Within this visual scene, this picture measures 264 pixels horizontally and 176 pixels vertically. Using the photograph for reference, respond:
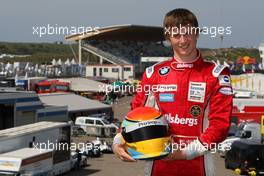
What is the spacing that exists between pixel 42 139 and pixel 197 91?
572 inches

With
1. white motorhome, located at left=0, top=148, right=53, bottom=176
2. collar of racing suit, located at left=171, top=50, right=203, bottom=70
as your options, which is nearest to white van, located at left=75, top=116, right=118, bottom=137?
white motorhome, located at left=0, top=148, right=53, bottom=176

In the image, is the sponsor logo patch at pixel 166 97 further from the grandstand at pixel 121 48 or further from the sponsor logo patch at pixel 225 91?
the grandstand at pixel 121 48

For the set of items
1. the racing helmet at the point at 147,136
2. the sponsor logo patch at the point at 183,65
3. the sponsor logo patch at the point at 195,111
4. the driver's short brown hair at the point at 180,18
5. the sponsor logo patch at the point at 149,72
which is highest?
the driver's short brown hair at the point at 180,18

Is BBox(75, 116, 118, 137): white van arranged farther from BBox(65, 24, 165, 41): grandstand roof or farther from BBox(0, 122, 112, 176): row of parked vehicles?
BBox(65, 24, 165, 41): grandstand roof

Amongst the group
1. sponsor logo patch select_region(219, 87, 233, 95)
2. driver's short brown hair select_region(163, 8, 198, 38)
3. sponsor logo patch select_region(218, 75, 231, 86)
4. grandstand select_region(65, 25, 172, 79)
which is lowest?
sponsor logo patch select_region(219, 87, 233, 95)

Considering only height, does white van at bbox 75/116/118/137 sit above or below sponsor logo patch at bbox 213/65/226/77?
below

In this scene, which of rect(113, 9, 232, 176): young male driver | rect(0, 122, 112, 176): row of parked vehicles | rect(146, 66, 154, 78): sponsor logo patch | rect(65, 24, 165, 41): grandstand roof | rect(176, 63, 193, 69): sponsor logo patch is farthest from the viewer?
rect(65, 24, 165, 41): grandstand roof

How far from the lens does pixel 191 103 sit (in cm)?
279

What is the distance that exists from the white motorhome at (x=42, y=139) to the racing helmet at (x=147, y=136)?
12.5 metres

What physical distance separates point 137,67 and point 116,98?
39201mm

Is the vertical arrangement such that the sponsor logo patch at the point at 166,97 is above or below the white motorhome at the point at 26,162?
above

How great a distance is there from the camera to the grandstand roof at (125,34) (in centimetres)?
8869

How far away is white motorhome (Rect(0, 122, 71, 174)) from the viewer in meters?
15.1

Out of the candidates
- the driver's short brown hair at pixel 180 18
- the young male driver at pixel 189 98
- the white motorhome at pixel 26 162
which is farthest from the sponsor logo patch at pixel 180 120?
the white motorhome at pixel 26 162
